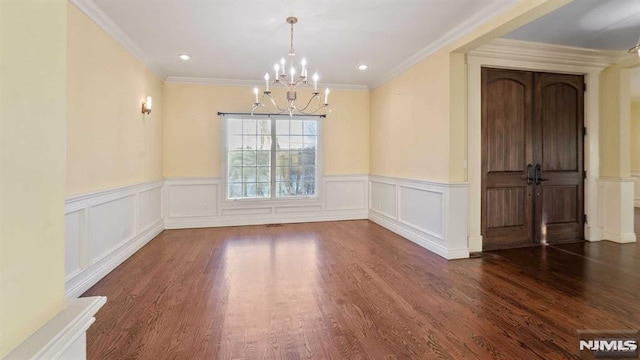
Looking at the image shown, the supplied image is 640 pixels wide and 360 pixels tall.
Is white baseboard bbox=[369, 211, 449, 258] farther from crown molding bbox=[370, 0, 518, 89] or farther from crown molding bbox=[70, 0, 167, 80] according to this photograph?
crown molding bbox=[70, 0, 167, 80]

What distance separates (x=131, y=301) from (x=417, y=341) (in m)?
2.32

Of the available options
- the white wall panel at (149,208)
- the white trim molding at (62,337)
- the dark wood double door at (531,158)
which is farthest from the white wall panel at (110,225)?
the dark wood double door at (531,158)

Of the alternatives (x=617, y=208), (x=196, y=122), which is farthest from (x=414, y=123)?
(x=196, y=122)

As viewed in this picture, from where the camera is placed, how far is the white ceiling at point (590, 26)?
121 inches

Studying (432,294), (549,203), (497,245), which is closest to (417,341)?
(432,294)

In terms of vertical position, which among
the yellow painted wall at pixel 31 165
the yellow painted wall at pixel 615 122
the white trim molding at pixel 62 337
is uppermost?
the yellow painted wall at pixel 615 122

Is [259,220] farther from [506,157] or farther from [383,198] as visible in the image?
[506,157]

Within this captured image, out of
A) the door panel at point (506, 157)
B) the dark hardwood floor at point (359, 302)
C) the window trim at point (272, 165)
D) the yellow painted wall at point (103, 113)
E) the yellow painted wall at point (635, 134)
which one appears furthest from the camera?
the yellow painted wall at point (635, 134)

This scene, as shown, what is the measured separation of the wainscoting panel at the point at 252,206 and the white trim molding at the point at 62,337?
→ 16.4 feet

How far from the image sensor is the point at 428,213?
4.29 m

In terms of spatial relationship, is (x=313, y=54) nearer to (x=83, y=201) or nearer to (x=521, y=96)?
(x=521, y=96)

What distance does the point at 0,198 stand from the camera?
597 mm

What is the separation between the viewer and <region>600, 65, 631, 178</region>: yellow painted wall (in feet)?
14.6

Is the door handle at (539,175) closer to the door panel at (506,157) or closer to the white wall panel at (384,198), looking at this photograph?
the door panel at (506,157)
